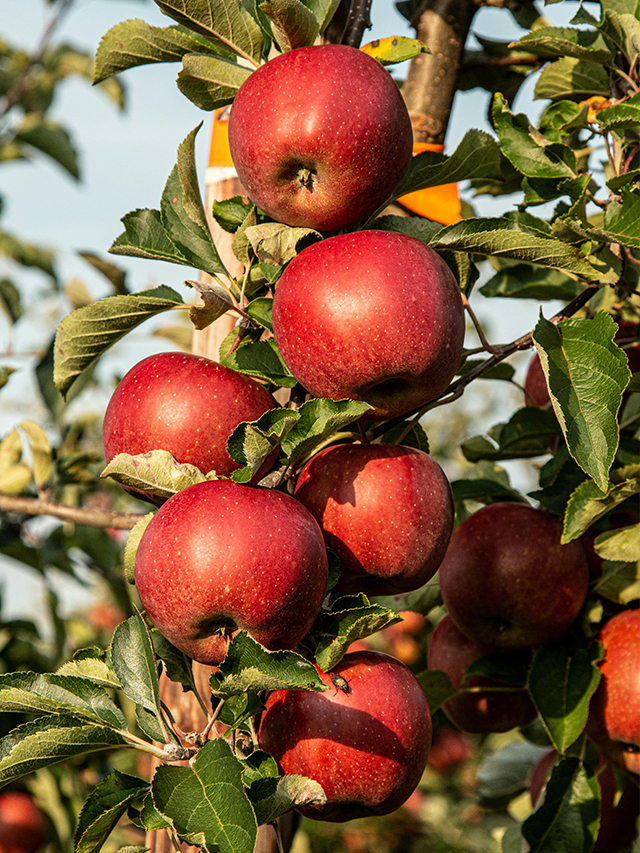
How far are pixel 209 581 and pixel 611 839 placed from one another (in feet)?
3.60

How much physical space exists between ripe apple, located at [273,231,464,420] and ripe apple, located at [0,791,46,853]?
1.84m

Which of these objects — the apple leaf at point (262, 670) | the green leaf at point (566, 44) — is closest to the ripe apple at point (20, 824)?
the apple leaf at point (262, 670)

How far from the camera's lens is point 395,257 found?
A: 840 millimetres

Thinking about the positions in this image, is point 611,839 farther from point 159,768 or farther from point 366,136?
point 366,136

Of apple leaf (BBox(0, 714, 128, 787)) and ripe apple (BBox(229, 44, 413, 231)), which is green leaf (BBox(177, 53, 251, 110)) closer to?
ripe apple (BBox(229, 44, 413, 231))

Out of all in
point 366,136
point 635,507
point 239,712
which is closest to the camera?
point 239,712

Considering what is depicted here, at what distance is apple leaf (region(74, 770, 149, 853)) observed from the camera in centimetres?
77

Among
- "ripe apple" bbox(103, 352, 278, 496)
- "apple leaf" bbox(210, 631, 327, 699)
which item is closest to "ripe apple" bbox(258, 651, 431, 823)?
"apple leaf" bbox(210, 631, 327, 699)

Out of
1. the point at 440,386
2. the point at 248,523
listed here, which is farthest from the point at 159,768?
the point at 440,386

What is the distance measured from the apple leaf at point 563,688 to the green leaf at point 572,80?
900 millimetres

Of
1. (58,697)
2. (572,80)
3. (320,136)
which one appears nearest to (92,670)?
(58,697)

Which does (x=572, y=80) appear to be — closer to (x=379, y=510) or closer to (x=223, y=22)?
(x=223, y=22)

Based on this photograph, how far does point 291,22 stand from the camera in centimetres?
90

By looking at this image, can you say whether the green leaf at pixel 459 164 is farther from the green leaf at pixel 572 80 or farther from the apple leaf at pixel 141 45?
the green leaf at pixel 572 80
